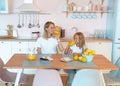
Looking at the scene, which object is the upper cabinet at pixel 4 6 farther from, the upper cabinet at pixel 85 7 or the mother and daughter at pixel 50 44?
the mother and daughter at pixel 50 44

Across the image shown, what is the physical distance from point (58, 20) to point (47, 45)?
4.76 ft

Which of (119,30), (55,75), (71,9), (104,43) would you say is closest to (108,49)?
(104,43)

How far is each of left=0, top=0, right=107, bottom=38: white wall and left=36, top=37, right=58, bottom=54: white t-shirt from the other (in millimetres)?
1377

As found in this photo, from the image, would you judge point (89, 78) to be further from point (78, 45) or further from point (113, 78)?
point (78, 45)

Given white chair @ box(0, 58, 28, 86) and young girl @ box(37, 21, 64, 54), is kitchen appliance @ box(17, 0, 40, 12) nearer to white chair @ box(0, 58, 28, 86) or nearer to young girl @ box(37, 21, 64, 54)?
young girl @ box(37, 21, 64, 54)

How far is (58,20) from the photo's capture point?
4.82 meters

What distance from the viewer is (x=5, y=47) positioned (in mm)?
4398

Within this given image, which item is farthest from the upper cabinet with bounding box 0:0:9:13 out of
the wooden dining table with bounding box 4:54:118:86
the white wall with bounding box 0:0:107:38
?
the wooden dining table with bounding box 4:54:118:86

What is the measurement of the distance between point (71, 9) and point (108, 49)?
115 cm

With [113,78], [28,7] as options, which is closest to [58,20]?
[28,7]

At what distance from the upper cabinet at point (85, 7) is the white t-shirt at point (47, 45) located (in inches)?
53.4

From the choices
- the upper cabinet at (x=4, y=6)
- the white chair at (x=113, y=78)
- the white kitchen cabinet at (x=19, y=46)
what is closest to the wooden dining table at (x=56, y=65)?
the white chair at (x=113, y=78)

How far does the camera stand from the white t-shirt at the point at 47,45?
11.4ft

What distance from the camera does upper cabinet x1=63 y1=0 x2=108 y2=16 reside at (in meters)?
4.66
